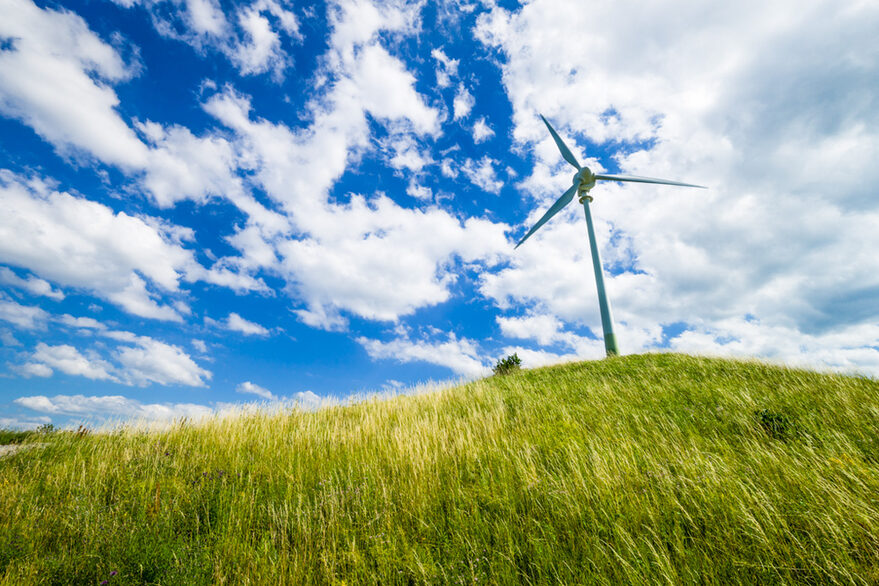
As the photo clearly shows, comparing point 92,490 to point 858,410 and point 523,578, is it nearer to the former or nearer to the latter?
point 523,578

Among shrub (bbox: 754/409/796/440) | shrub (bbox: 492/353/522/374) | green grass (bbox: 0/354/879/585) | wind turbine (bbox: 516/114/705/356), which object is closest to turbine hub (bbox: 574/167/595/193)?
wind turbine (bbox: 516/114/705/356)

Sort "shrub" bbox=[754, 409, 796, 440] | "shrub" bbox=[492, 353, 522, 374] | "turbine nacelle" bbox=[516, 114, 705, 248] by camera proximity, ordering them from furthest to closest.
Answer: "turbine nacelle" bbox=[516, 114, 705, 248] → "shrub" bbox=[492, 353, 522, 374] → "shrub" bbox=[754, 409, 796, 440]

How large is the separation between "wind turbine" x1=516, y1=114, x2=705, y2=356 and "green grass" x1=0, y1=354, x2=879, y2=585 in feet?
57.7

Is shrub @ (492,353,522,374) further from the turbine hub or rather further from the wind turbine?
the turbine hub

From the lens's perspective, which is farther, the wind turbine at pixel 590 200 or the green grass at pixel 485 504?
the wind turbine at pixel 590 200

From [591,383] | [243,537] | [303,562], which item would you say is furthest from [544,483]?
[591,383]

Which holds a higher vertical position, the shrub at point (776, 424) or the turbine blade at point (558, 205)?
the turbine blade at point (558, 205)

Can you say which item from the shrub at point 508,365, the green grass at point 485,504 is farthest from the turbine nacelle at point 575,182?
the green grass at point 485,504

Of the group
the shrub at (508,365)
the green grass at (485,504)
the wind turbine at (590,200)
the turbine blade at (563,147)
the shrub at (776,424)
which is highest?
the turbine blade at (563,147)

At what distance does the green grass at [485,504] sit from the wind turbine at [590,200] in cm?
1757

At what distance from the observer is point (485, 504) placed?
13.1 ft

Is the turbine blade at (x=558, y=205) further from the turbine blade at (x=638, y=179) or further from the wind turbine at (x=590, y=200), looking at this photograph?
the turbine blade at (x=638, y=179)

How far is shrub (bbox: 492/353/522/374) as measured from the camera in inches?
818

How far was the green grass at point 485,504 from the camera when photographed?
2879 mm
